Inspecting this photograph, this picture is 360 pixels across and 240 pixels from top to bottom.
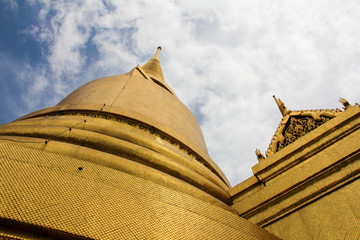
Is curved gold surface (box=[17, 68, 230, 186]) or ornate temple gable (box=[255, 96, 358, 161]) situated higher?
curved gold surface (box=[17, 68, 230, 186])

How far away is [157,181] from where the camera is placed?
3947 millimetres

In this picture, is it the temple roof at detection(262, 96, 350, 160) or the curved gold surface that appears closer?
the temple roof at detection(262, 96, 350, 160)

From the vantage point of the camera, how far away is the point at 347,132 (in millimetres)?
4652

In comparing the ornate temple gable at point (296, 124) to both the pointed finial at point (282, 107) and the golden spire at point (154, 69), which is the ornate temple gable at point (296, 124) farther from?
the golden spire at point (154, 69)

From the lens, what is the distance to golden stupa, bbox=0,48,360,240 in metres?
2.57

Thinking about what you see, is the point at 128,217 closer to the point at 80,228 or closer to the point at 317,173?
the point at 80,228

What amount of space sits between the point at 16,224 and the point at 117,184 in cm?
114

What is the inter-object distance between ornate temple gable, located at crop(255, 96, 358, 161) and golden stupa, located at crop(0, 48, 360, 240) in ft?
0.07

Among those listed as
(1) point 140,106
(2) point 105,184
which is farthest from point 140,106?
(2) point 105,184

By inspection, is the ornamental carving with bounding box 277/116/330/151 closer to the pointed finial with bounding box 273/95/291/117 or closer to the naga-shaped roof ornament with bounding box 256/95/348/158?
the naga-shaped roof ornament with bounding box 256/95/348/158

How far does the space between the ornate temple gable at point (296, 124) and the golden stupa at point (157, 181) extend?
22 millimetres

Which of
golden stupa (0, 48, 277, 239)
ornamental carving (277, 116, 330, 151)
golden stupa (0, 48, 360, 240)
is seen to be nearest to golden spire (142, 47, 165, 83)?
golden stupa (0, 48, 360, 240)

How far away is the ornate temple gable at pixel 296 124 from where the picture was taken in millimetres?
5238

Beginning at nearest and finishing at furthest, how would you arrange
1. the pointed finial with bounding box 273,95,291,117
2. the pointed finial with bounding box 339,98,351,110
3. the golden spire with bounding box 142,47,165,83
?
the pointed finial with bounding box 339,98,351,110 → the pointed finial with bounding box 273,95,291,117 → the golden spire with bounding box 142,47,165,83
